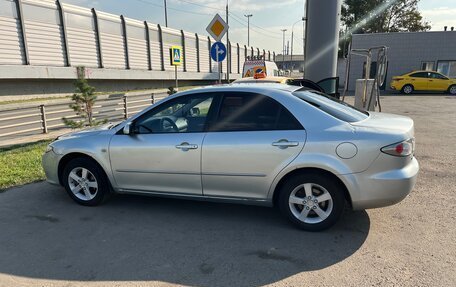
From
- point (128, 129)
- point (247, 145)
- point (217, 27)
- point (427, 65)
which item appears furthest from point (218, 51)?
point (427, 65)

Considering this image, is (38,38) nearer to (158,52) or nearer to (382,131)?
(158,52)

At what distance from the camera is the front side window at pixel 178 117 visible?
4.15 metres

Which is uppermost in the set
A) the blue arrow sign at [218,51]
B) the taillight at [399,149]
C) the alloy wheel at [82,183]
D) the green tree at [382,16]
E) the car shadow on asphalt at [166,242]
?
the green tree at [382,16]

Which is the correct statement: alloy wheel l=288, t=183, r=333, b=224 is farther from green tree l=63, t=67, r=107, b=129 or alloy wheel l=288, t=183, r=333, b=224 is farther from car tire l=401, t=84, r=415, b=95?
car tire l=401, t=84, r=415, b=95

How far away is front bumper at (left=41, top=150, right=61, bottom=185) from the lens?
4680mm

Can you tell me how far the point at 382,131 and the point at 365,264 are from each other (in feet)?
4.24

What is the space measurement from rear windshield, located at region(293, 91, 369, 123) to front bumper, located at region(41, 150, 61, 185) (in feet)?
10.6

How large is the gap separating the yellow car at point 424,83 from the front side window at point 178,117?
22644 millimetres

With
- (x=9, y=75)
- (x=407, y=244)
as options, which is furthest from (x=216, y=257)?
(x=9, y=75)

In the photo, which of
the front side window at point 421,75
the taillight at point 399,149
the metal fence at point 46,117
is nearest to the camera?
the taillight at point 399,149

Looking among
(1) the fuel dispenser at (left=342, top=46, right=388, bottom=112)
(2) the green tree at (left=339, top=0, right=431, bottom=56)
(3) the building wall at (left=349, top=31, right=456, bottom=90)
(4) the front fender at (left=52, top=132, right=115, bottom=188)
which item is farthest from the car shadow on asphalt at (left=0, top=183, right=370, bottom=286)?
(2) the green tree at (left=339, top=0, right=431, bottom=56)

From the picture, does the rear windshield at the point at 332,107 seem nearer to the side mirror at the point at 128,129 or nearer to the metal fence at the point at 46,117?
the side mirror at the point at 128,129

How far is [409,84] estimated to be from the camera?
2317 centimetres

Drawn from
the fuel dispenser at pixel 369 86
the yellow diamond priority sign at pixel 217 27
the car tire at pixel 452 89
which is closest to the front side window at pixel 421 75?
the car tire at pixel 452 89
